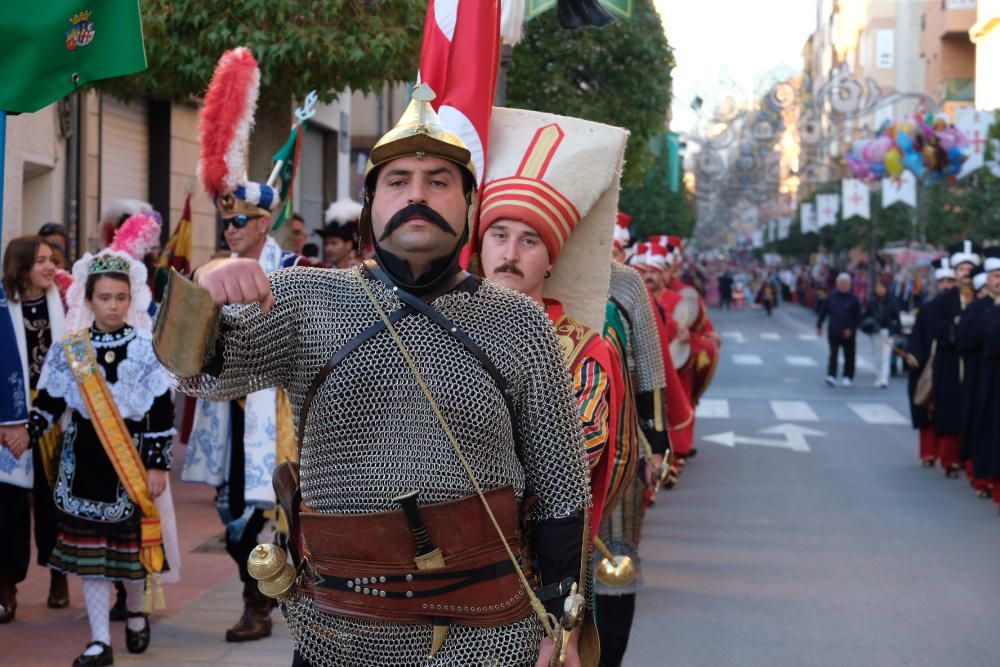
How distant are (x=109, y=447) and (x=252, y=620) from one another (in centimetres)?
109

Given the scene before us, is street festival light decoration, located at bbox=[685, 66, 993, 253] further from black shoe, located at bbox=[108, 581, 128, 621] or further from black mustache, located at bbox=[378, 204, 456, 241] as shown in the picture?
black mustache, located at bbox=[378, 204, 456, 241]

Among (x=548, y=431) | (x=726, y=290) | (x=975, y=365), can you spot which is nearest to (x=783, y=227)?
(x=726, y=290)

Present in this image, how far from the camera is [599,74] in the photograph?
2327 cm

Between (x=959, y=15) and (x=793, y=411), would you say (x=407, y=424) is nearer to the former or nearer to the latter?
(x=793, y=411)

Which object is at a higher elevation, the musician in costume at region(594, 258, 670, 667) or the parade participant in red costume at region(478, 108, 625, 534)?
the parade participant in red costume at region(478, 108, 625, 534)

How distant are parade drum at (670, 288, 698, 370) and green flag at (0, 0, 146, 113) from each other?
8.39m

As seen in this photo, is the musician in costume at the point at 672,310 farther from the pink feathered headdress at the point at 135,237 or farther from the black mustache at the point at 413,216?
the black mustache at the point at 413,216

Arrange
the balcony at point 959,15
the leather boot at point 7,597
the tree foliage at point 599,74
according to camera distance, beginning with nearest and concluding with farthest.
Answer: the leather boot at point 7,597
the tree foliage at point 599,74
the balcony at point 959,15

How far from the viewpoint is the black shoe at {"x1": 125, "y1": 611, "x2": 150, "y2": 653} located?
672cm

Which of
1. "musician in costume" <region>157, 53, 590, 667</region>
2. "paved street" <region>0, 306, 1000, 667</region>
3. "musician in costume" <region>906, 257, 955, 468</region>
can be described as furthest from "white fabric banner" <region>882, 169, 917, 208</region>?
"musician in costume" <region>157, 53, 590, 667</region>

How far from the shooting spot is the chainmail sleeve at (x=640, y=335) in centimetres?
668

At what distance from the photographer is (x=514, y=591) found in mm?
3295

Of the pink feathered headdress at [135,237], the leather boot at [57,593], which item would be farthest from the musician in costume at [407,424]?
the leather boot at [57,593]

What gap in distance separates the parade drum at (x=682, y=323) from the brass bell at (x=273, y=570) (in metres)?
9.70
